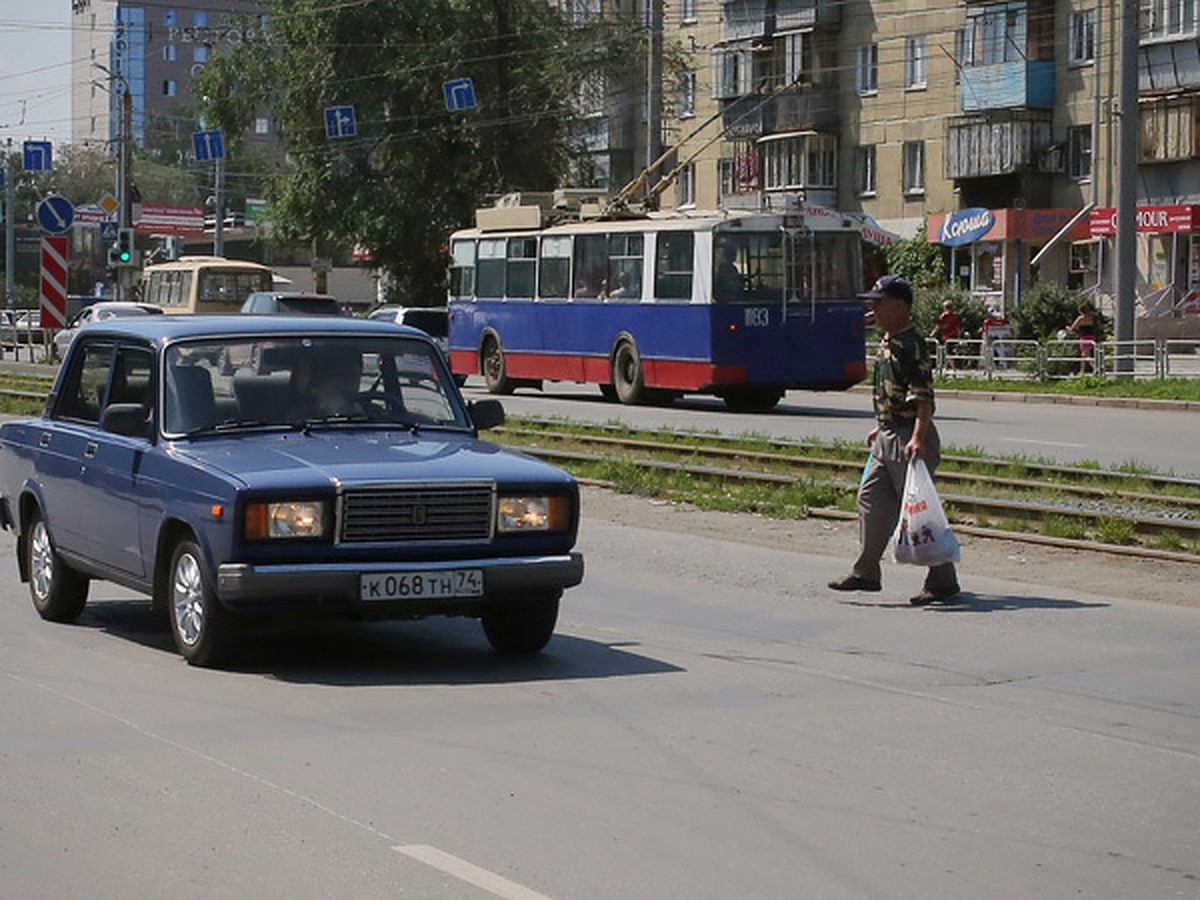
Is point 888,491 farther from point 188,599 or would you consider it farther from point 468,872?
point 468,872

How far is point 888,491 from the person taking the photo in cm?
1212

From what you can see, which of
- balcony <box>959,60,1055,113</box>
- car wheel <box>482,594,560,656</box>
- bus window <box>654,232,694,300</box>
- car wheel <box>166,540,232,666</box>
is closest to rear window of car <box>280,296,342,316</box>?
bus window <box>654,232,694,300</box>

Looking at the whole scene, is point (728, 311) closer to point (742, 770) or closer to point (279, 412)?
point (279, 412)

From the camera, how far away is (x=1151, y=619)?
11.7m

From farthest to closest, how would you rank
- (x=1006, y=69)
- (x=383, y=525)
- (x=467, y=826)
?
(x=1006, y=69) < (x=383, y=525) < (x=467, y=826)

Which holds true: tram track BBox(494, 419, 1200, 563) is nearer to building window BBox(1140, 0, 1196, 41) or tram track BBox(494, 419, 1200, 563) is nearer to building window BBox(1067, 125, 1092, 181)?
building window BBox(1140, 0, 1196, 41)

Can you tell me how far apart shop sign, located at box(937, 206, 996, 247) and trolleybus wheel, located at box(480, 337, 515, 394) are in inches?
904

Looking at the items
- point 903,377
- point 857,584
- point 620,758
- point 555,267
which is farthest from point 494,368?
point 620,758

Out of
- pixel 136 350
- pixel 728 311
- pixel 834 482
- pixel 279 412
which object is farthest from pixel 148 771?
pixel 728 311

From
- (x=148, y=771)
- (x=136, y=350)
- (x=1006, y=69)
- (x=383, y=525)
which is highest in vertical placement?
(x=1006, y=69)

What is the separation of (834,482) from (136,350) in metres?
9.31

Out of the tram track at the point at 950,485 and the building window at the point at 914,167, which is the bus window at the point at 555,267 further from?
the building window at the point at 914,167

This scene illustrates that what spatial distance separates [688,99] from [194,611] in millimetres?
64472

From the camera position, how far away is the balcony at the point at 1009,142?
58094 millimetres
